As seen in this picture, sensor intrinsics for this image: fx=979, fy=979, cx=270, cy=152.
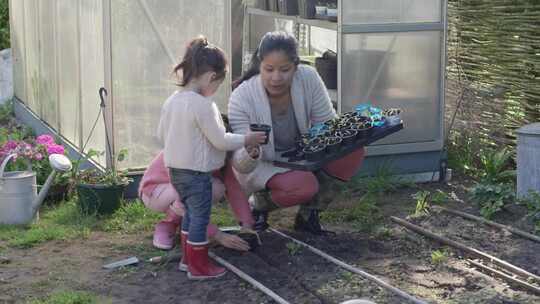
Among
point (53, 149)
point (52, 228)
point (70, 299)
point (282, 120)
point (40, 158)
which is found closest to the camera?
point (70, 299)

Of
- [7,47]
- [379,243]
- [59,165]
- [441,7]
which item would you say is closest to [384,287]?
[379,243]

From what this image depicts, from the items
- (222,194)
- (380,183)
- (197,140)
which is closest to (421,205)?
(380,183)

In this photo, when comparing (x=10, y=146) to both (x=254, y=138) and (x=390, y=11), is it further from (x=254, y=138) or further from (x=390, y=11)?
(x=390, y=11)

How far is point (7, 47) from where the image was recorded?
45.3 feet

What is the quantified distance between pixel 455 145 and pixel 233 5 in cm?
238

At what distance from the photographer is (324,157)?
19.1 feet

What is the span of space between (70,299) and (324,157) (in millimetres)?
1692

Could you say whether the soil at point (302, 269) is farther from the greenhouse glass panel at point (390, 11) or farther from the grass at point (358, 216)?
the greenhouse glass panel at point (390, 11)

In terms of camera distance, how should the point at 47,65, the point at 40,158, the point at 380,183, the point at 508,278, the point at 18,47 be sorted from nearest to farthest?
the point at 508,278, the point at 40,158, the point at 380,183, the point at 47,65, the point at 18,47

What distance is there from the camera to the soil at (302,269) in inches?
208

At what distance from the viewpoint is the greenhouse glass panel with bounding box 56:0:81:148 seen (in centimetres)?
813

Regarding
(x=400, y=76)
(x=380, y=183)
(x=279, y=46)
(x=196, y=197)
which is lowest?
(x=380, y=183)

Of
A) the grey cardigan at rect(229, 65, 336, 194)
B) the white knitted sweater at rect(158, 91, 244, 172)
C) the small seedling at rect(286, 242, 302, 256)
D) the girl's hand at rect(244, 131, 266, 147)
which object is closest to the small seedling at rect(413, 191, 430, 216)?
the grey cardigan at rect(229, 65, 336, 194)

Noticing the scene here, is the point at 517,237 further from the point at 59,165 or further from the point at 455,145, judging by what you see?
the point at 59,165
